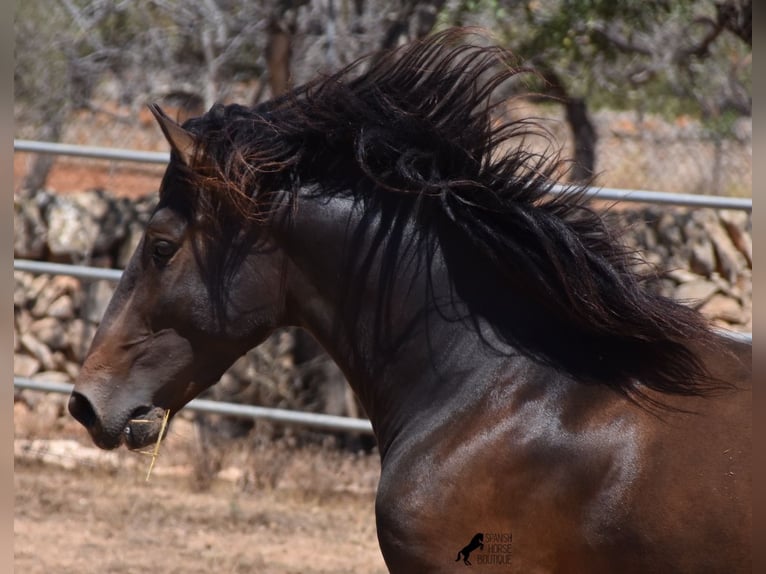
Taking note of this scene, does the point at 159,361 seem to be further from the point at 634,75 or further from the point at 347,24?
the point at 634,75

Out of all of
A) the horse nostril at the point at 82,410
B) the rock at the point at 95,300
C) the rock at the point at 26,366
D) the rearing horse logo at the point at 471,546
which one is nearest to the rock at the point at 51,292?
the rock at the point at 95,300

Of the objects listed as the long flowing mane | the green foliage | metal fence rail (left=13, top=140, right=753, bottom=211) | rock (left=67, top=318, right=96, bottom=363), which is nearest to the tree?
the green foliage

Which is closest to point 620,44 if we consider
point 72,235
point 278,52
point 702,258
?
point 702,258

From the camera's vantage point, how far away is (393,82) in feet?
9.30

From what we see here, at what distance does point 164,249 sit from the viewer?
273 cm

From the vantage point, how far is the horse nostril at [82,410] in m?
2.76

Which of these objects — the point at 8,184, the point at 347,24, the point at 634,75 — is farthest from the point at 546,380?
the point at 634,75

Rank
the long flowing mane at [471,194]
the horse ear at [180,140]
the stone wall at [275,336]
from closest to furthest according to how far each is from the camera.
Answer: the long flowing mane at [471,194] < the horse ear at [180,140] < the stone wall at [275,336]

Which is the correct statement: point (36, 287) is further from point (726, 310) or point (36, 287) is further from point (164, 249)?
point (164, 249)

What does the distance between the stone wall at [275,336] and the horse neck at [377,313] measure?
3.54m

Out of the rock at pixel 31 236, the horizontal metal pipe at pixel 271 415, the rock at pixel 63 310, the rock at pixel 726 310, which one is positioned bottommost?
the rock at pixel 63 310

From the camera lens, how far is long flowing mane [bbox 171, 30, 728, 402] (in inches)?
98.9

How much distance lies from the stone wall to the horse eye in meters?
3.74

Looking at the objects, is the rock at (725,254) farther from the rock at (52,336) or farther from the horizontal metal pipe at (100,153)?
the rock at (52,336)
